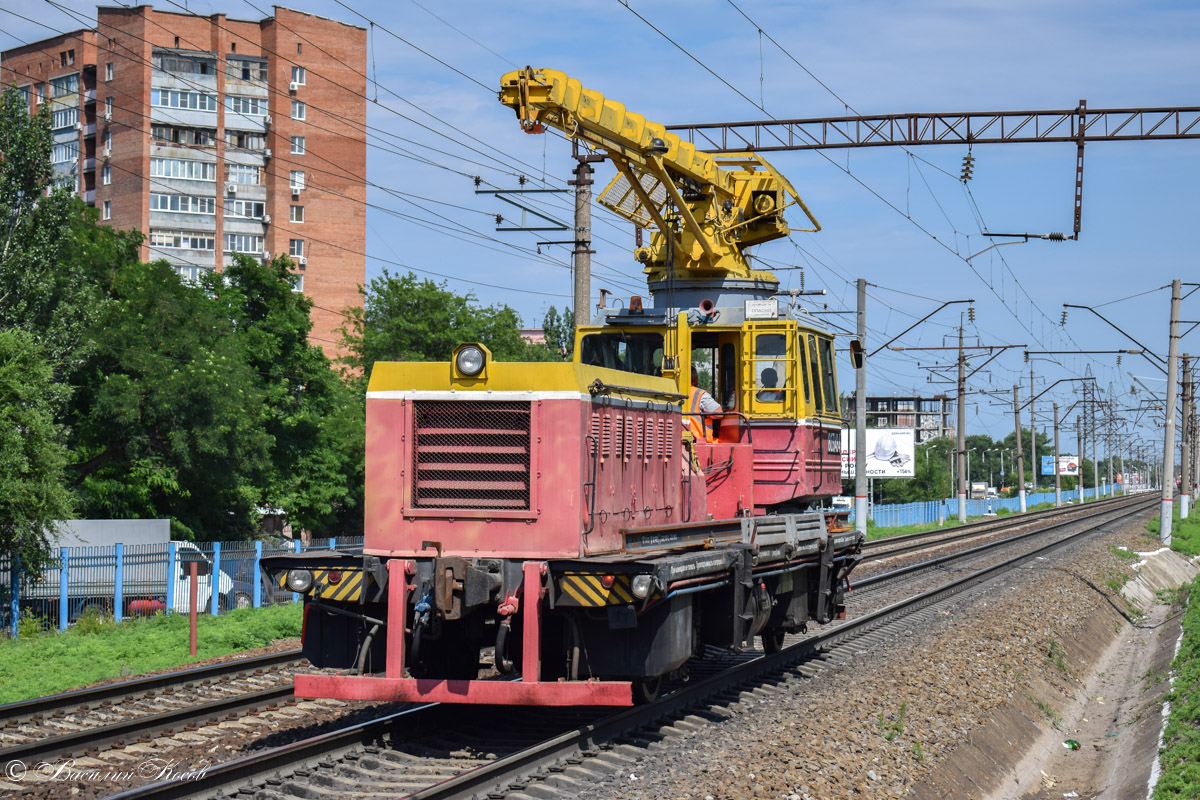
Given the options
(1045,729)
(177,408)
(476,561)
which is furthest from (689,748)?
(177,408)

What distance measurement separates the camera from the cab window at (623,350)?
1265cm

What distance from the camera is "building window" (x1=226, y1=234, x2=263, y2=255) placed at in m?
67.0

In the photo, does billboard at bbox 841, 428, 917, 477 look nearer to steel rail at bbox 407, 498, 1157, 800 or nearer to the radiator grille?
steel rail at bbox 407, 498, 1157, 800

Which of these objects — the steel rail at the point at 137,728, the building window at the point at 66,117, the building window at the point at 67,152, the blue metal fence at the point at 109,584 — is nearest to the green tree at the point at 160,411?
the blue metal fence at the point at 109,584

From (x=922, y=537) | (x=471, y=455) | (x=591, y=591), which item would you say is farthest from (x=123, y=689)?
(x=922, y=537)

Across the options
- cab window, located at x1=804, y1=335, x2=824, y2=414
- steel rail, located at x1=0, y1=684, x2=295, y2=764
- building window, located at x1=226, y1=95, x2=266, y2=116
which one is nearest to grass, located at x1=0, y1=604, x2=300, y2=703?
steel rail, located at x1=0, y1=684, x2=295, y2=764

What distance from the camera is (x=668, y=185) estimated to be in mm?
13828

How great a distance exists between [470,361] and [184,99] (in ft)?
205

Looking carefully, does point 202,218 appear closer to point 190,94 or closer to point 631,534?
point 190,94

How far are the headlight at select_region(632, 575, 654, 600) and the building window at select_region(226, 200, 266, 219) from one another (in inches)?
2503

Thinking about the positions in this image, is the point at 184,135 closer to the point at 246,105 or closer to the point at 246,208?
the point at 246,105

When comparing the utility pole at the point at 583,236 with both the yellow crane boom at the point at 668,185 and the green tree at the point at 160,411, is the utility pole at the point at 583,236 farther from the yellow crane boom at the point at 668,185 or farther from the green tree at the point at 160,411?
the green tree at the point at 160,411

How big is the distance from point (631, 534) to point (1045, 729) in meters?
7.06

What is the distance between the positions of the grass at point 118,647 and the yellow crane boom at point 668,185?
7.82m
